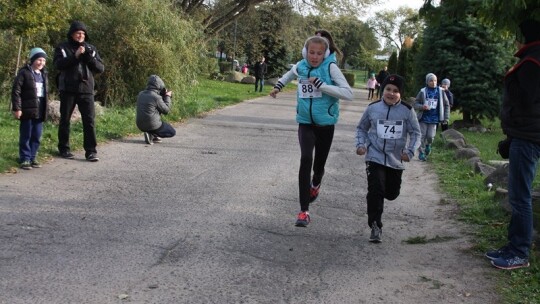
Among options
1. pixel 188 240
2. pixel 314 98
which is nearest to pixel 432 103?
pixel 314 98

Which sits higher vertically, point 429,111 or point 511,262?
point 429,111

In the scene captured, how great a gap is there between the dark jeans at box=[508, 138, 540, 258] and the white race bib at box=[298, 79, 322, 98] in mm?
1993

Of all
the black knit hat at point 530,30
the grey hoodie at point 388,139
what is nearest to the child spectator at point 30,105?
the grey hoodie at point 388,139

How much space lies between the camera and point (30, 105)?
27.4 ft

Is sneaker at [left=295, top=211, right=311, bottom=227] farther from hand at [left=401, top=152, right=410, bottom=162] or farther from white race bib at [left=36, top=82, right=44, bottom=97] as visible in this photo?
white race bib at [left=36, top=82, right=44, bottom=97]

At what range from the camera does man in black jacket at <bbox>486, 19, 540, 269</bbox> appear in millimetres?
4926

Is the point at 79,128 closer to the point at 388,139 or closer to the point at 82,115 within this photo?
the point at 82,115

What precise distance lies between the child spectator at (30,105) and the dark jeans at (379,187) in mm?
4824

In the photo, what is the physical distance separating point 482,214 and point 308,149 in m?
2.23

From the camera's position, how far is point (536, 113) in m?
4.94

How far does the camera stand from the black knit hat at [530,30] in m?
5.10

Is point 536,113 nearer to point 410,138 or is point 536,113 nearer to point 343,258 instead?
point 410,138

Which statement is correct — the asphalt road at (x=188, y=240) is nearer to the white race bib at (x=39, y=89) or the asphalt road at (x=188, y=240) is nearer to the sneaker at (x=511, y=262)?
the sneaker at (x=511, y=262)

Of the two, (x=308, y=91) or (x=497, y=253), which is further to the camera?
(x=308, y=91)
